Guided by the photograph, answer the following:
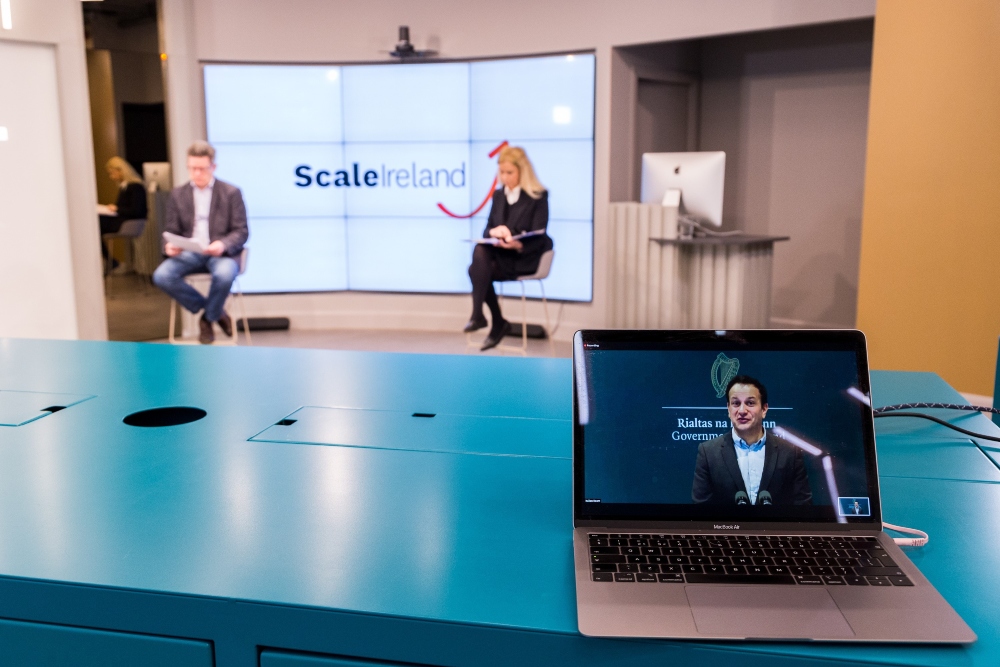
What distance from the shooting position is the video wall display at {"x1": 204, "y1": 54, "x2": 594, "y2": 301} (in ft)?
21.9

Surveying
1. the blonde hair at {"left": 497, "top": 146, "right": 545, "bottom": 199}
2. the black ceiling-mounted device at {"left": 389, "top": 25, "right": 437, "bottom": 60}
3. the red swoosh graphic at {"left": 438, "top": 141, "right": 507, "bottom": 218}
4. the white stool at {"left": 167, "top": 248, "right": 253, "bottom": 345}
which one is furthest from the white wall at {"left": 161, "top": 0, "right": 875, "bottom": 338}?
the blonde hair at {"left": 497, "top": 146, "right": 545, "bottom": 199}

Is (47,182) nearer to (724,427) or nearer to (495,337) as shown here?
(495,337)

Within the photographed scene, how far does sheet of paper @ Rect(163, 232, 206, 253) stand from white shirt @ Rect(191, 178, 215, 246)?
16 cm

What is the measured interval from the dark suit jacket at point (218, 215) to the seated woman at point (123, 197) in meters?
0.72

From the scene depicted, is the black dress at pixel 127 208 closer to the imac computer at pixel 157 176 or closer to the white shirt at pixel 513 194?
the imac computer at pixel 157 176

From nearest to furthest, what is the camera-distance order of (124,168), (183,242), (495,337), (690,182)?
1. (690,182)
2. (183,242)
3. (495,337)
4. (124,168)

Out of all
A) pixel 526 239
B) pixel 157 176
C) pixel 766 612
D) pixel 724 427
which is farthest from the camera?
pixel 157 176

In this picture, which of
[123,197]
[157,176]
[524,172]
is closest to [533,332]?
[524,172]

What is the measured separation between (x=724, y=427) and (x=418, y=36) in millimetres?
6277

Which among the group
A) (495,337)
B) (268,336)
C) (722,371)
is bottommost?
(268,336)

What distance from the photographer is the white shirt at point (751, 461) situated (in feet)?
3.74

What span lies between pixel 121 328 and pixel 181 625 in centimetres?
601

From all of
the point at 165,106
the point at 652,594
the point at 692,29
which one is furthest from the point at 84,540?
the point at 165,106

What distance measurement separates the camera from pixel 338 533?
120 cm
